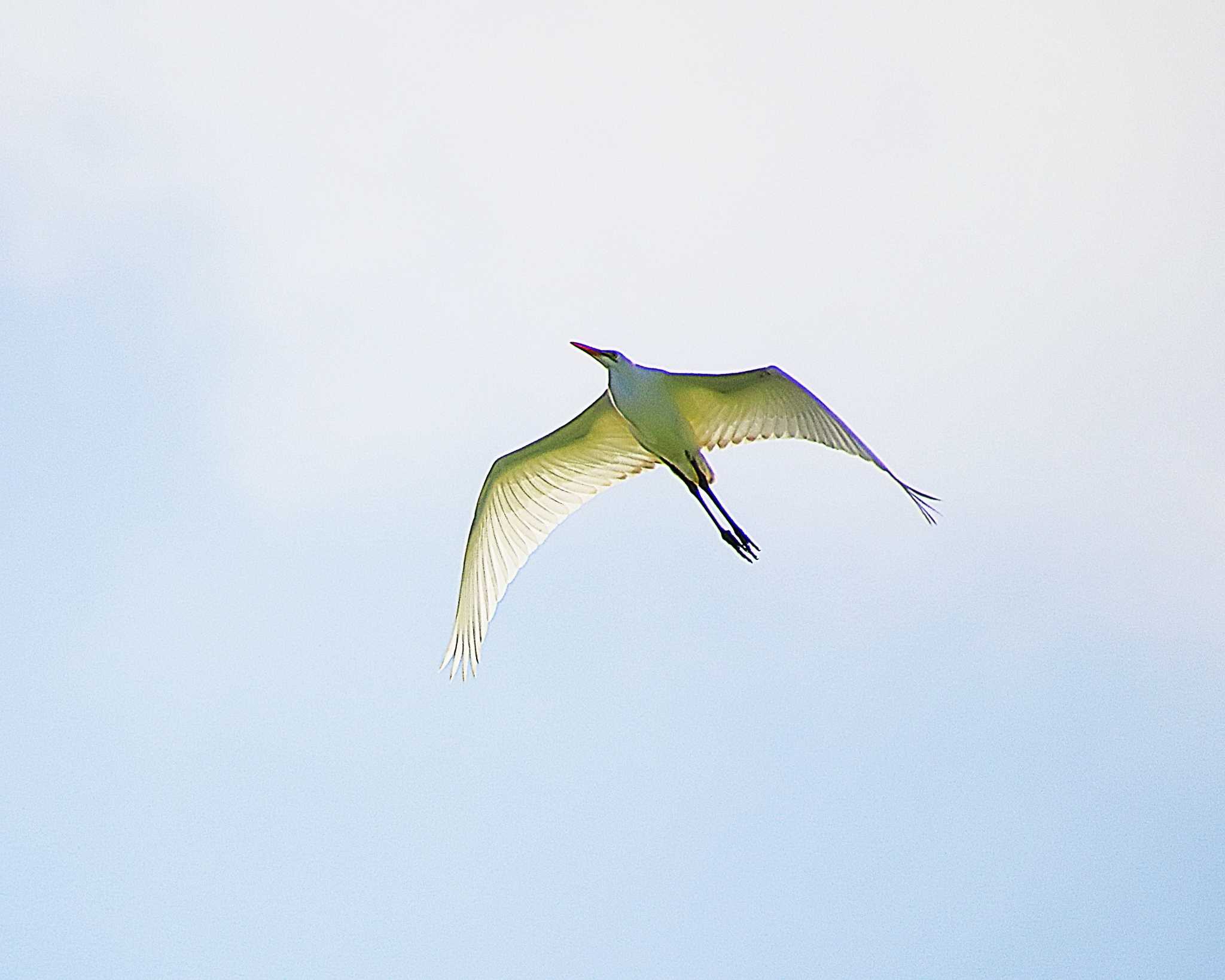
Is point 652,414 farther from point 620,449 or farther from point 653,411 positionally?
point 620,449

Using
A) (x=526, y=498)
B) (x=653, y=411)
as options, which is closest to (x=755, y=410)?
(x=653, y=411)

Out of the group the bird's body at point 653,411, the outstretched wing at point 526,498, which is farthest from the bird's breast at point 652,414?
the outstretched wing at point 526,498

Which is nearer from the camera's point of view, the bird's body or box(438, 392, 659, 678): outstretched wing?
the bird's body

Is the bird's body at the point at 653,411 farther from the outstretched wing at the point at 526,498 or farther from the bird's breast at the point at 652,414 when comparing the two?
the outstretched wing at the point at 526,498

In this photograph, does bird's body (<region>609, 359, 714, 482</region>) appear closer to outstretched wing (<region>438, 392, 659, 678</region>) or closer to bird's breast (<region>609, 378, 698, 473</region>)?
bird's breast (<region>609, 378, 698, 473</region>)

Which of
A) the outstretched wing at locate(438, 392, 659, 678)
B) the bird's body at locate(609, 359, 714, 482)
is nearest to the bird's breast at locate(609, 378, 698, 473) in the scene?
the bird's body at locate(609, 359, 714, 482)

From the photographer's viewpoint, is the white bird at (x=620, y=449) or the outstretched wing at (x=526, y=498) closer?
the white bird at (x=620, y=449)
